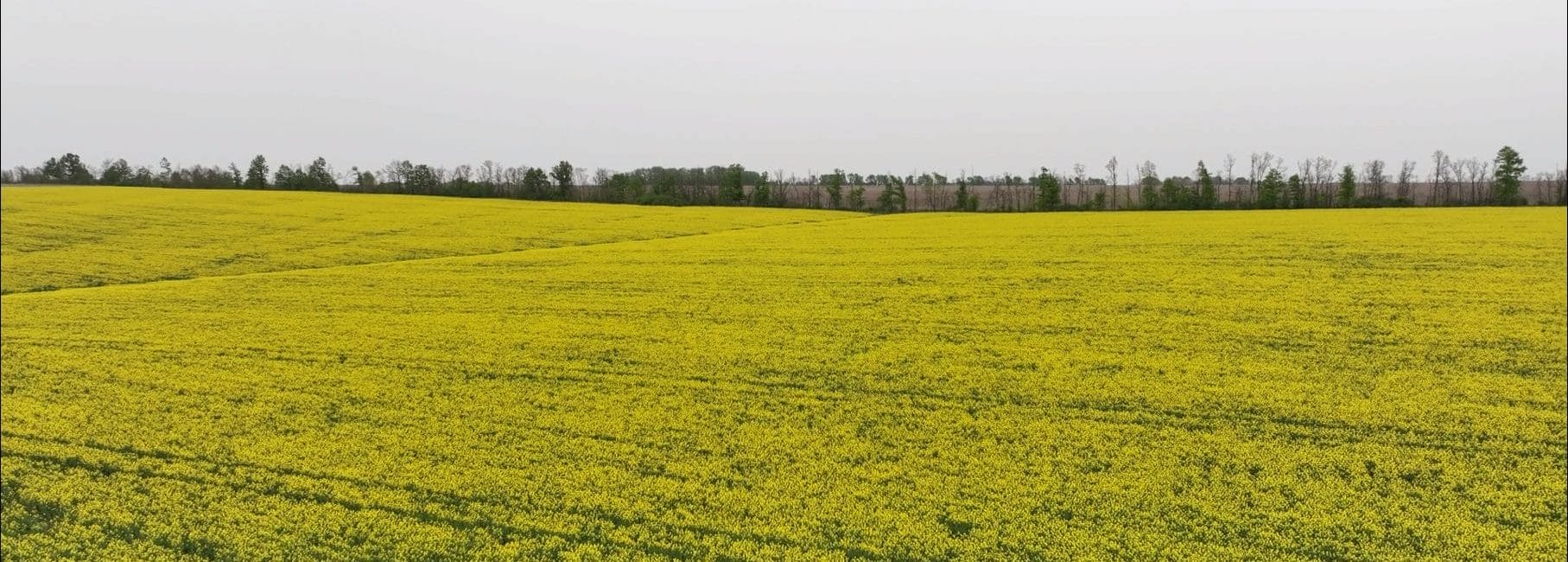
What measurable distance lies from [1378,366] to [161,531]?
16972mm

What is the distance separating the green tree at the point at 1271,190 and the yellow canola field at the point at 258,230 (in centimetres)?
4132

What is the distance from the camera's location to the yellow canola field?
24797 millimetres

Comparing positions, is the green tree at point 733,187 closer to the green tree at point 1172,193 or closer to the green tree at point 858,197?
the green tree at point 858,197

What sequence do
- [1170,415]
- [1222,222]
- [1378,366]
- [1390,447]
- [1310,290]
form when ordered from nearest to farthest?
[1390,447] → [1170,415] → [1378,366] → [1310,290] → [1222,222]

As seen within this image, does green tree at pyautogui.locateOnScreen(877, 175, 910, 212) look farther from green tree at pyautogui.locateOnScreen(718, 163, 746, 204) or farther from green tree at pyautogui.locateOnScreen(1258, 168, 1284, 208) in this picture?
green tree at pyautogui.locateOnScreen(1258, 168, 1284, 208)

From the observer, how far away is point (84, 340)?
14.2 m

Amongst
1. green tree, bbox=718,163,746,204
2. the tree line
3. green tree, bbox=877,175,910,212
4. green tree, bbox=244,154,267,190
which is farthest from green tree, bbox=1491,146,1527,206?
green tree, bbox=244,154,267,190

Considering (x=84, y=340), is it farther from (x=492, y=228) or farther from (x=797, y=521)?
(x=492, y=228)

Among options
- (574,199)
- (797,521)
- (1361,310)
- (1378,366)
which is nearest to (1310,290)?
(1361,310)

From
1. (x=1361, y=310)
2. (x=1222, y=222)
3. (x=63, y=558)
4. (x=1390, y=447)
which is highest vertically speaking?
(x=1222, y=222)

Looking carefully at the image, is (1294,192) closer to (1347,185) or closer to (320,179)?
(1347,185)

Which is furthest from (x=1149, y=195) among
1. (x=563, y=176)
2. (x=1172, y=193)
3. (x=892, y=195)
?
(x=563, y=176)

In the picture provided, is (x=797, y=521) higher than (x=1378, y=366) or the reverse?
the reverse

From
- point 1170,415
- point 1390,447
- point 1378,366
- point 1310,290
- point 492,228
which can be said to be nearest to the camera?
point 1390,447
